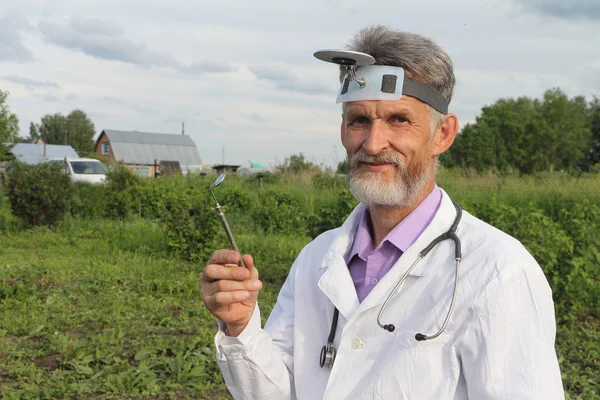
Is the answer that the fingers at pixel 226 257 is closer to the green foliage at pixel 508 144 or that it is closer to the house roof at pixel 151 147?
the green foliage at pixel 508 144

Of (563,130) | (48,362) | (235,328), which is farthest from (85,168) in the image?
(563,130)

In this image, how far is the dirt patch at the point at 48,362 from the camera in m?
4.77

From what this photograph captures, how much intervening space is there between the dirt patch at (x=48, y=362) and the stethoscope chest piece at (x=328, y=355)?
342cm

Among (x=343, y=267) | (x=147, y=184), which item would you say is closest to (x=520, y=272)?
(x=343, y=267)

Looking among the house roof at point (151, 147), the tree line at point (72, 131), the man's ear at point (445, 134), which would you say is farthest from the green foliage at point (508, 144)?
the tree line at point (72, 131)

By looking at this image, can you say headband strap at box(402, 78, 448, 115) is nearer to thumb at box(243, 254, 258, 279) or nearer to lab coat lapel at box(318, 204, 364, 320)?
lab coat lapel at box(318, 204, 364, 320)

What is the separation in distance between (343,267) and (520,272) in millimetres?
554

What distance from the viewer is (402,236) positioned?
6.63ft

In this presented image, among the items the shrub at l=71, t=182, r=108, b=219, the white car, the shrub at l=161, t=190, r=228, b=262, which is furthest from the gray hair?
the white car

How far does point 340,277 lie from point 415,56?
72 cm

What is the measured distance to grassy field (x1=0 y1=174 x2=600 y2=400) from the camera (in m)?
4.50

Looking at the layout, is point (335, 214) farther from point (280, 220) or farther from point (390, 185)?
point (390, 185)

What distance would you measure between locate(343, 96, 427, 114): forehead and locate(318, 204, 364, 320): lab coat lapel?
0.42 m

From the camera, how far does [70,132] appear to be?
85062mm
